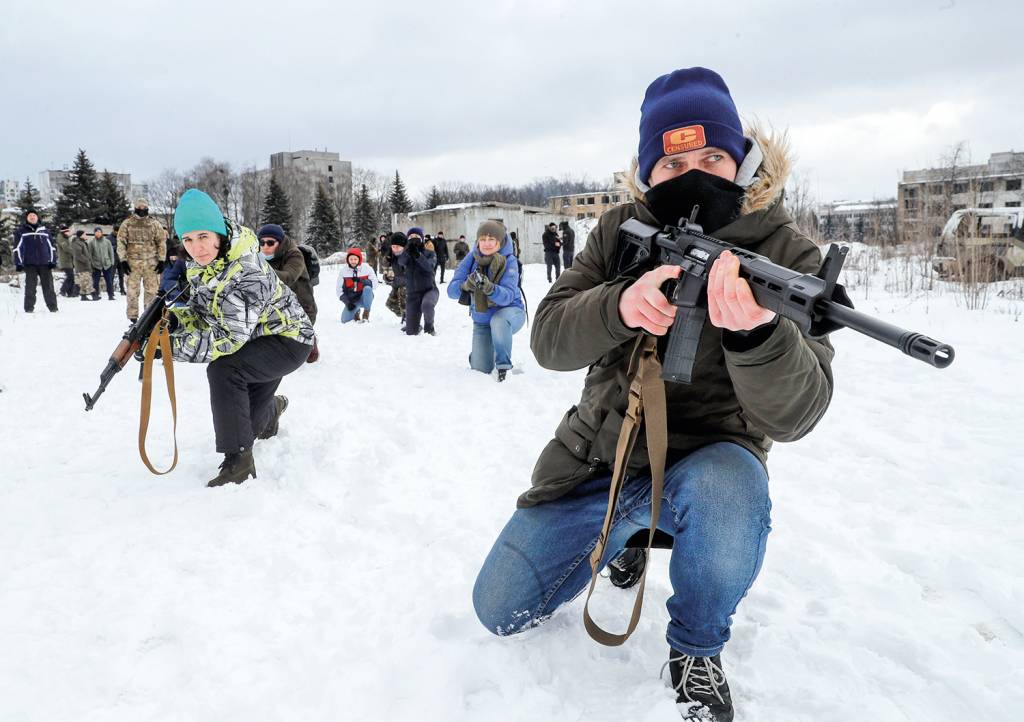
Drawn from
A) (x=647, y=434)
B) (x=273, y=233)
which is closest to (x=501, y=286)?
(x=273, y=233)

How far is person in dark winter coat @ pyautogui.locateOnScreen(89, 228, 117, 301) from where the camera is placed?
45.4 feet

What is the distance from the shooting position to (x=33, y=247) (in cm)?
1005

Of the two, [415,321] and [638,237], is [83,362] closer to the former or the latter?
[415,321]

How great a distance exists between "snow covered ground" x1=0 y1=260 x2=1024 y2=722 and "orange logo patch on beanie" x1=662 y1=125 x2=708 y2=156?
5.14ft

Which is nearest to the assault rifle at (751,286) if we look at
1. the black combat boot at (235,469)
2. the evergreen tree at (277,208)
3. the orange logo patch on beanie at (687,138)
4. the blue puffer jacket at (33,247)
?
the orange logo patch on beanie at (687,138)

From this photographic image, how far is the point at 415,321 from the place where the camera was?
9016 millimetres

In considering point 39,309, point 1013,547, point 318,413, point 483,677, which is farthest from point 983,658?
point 39,309

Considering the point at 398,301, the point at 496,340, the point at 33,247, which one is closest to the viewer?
the point at 496,340

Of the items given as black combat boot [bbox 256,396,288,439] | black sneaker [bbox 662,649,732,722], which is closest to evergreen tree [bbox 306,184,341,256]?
black combat boot [bbox 256,396,288,439]

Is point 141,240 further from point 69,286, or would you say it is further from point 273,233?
point 69,286

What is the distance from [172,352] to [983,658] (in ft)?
12.4

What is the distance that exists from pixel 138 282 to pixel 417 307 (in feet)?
16.0

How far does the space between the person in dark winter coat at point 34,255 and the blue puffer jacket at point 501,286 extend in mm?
8373

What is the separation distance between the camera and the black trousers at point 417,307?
29.4 feet
